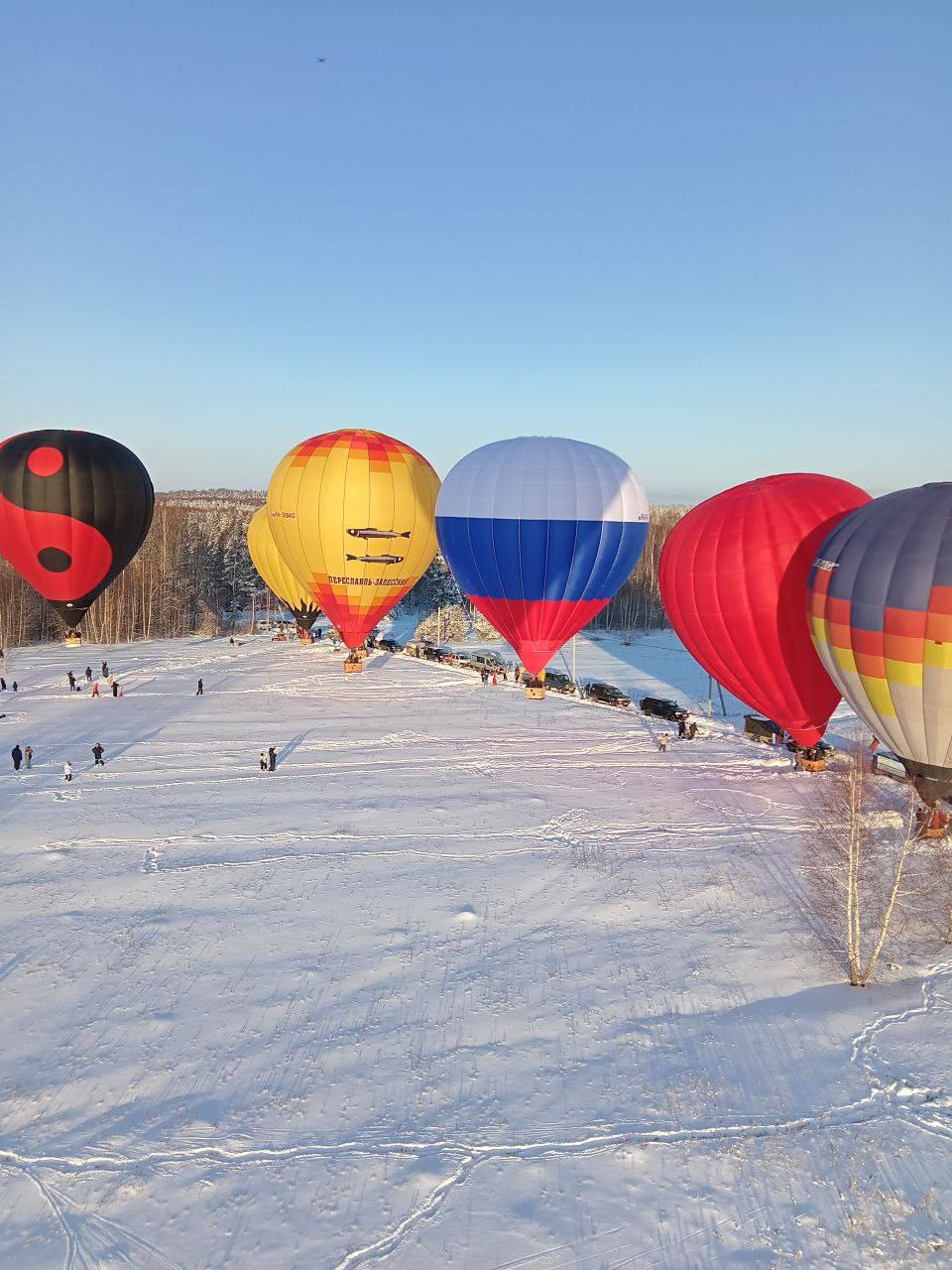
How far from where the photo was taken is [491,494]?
20.7 metres

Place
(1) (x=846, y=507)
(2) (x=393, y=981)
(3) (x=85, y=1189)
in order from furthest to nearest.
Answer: (1) (x=846, y=507) → (2) (x=393, y=981) → (3) (x=85, y=1189)

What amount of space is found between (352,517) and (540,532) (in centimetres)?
824

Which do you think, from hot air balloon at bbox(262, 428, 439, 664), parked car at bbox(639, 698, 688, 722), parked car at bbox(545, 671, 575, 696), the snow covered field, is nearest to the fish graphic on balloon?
hot air balloon at bbox(262, 428, 439, 664)

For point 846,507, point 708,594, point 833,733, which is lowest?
point 833,733

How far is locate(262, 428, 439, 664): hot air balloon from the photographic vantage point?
2589 centimetres

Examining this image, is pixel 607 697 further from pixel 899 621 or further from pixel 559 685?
pixel 899 621

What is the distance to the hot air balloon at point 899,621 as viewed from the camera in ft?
41.5

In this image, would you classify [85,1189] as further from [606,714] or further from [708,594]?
[606,714]

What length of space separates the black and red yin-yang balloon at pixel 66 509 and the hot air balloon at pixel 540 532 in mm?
13376

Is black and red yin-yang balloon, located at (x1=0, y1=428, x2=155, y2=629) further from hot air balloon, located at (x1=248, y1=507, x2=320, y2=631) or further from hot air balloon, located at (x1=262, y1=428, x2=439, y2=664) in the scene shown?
hot air balloon, located at (x1=248, y1=507, x2=320, y2=631)

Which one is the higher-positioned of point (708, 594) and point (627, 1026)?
point (708, 594)

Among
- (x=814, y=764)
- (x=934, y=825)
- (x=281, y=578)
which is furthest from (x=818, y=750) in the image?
(x=281, y=578)

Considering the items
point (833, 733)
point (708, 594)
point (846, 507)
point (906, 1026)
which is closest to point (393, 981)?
point (906, 1026)

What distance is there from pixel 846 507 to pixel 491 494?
8.83m
